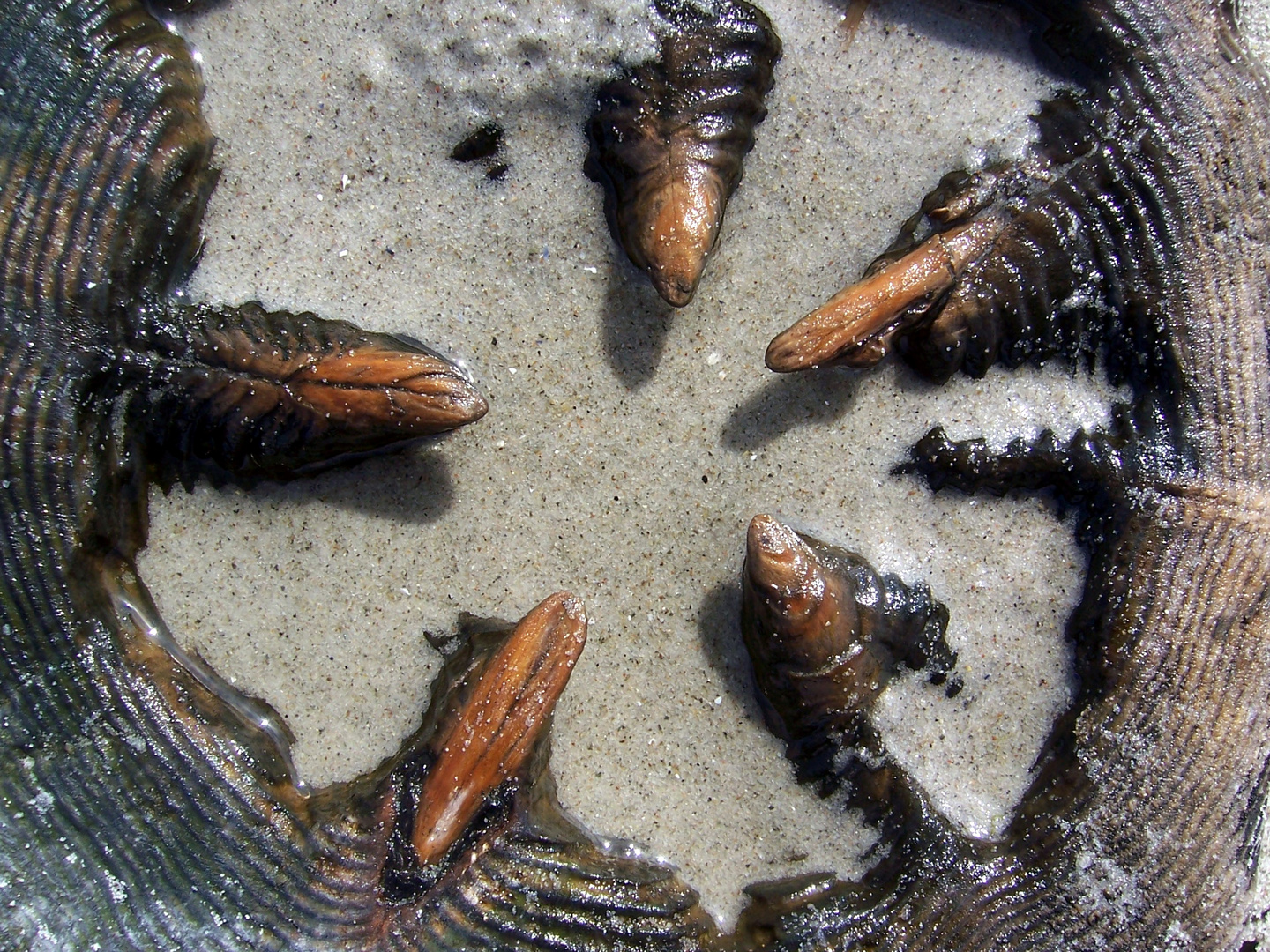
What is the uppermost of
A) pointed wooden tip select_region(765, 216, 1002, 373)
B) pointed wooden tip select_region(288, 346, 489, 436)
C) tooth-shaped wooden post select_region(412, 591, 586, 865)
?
pointed wooden tip select_region(765, 216, 1002, 373)

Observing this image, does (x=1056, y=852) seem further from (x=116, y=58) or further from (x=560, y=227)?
(x=116, y=58)

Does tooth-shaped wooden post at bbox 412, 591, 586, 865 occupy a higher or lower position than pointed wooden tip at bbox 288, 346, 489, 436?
lower

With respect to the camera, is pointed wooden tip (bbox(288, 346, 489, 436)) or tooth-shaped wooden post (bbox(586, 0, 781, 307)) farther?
tooth-shaped wooden post (bbox(586, 0, 781, 307))

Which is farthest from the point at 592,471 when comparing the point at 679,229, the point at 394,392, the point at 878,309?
the point at 878,309

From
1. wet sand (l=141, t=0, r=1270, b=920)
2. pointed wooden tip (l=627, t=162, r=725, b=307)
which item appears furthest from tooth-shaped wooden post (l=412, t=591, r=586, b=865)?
pointed wooden tip (l=627, t=162, r=725, b=307)

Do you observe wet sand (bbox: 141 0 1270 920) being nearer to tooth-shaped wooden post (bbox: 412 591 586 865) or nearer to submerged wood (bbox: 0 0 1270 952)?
submerged wood (bbox: 0 0 1270 952)

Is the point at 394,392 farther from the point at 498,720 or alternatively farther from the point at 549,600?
the point at 498,720

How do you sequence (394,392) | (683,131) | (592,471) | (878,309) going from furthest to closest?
(592,471) → (683,131) → (878,309) → (394,392)

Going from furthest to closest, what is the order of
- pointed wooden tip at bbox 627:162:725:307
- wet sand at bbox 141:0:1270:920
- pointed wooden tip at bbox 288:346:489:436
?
wet sand at bbox 141:0:1270:920
pointed wooden tip at bbox 627:162:725:307
pointed wooden tip at bbox 288:346:489:436
